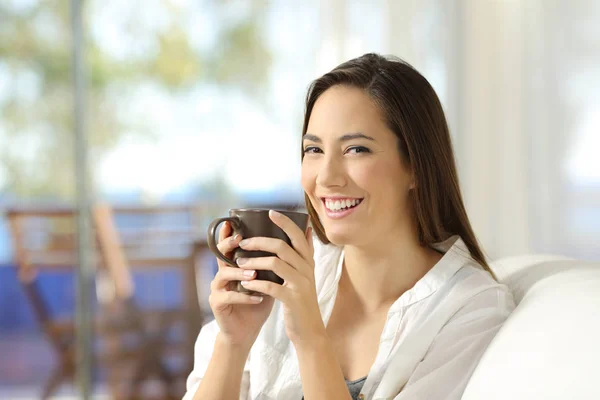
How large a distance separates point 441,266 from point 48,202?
281 cm

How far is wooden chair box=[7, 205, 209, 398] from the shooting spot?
12.5ft

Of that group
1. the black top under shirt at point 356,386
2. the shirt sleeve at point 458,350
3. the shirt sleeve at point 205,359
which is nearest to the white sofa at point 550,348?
the shirt sleeve at point 458,350

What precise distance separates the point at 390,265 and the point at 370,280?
0.06 metres

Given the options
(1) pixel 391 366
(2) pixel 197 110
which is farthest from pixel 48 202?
(1) pixel 391 366

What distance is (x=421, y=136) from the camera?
60.4 inches

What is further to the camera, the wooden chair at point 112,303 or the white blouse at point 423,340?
A: the wooden chair at point 112,303

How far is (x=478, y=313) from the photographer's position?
1.38 metres

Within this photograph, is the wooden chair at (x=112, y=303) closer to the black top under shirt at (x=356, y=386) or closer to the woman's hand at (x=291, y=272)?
the black top under shirt at (x=356, y=386)

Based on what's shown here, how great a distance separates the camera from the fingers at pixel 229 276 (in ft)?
4.06

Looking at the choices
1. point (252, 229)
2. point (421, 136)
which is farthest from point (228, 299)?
point (421, 136)

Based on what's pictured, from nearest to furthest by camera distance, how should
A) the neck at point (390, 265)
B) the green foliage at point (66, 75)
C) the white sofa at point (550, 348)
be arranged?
the white sofa at point (550, 348), the neck at point (390, 265), the green foliage at point (66, 75)

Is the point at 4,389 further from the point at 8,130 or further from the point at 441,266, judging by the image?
the point at 441,266

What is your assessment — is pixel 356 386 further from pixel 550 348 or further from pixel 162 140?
pixel 162 140

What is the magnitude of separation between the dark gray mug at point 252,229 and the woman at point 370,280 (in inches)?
0.6
